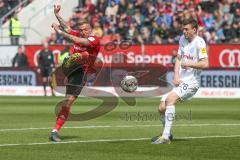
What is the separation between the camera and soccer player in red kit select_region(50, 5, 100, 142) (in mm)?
16219

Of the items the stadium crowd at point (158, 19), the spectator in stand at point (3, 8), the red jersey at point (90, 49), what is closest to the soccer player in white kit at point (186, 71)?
the red jersey at point (90, 49)

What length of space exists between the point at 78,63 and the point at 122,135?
1.94 meters

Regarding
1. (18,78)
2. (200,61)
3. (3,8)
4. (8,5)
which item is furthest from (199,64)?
(8,5)

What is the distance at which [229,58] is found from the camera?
38188 millimetres

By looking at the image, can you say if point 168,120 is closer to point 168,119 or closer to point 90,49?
point 168,119

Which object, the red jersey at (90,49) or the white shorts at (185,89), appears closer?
the white shorts at (185,89)

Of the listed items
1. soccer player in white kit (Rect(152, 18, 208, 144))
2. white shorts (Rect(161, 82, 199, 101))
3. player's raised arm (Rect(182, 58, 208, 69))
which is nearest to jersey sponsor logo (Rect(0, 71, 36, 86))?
soccer player in white kit (Rect(152, 18, 208, 144))

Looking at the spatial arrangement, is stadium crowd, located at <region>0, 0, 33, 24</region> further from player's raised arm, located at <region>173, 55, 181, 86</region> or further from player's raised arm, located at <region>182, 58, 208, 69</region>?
player's raised arm, located at <region>182, 58, 208, 69</region>

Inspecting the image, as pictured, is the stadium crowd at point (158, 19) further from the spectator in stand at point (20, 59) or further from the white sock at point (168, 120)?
the white sock at point (168, 120)

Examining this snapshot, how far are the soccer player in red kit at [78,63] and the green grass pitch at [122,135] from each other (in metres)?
0.64

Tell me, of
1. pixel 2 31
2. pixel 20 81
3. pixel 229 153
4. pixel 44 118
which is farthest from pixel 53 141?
pixel 2 31

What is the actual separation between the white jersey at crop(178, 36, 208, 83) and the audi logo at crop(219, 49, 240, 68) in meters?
22.4

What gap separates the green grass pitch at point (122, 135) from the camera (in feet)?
44.8

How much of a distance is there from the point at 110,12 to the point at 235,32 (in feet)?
25.8
